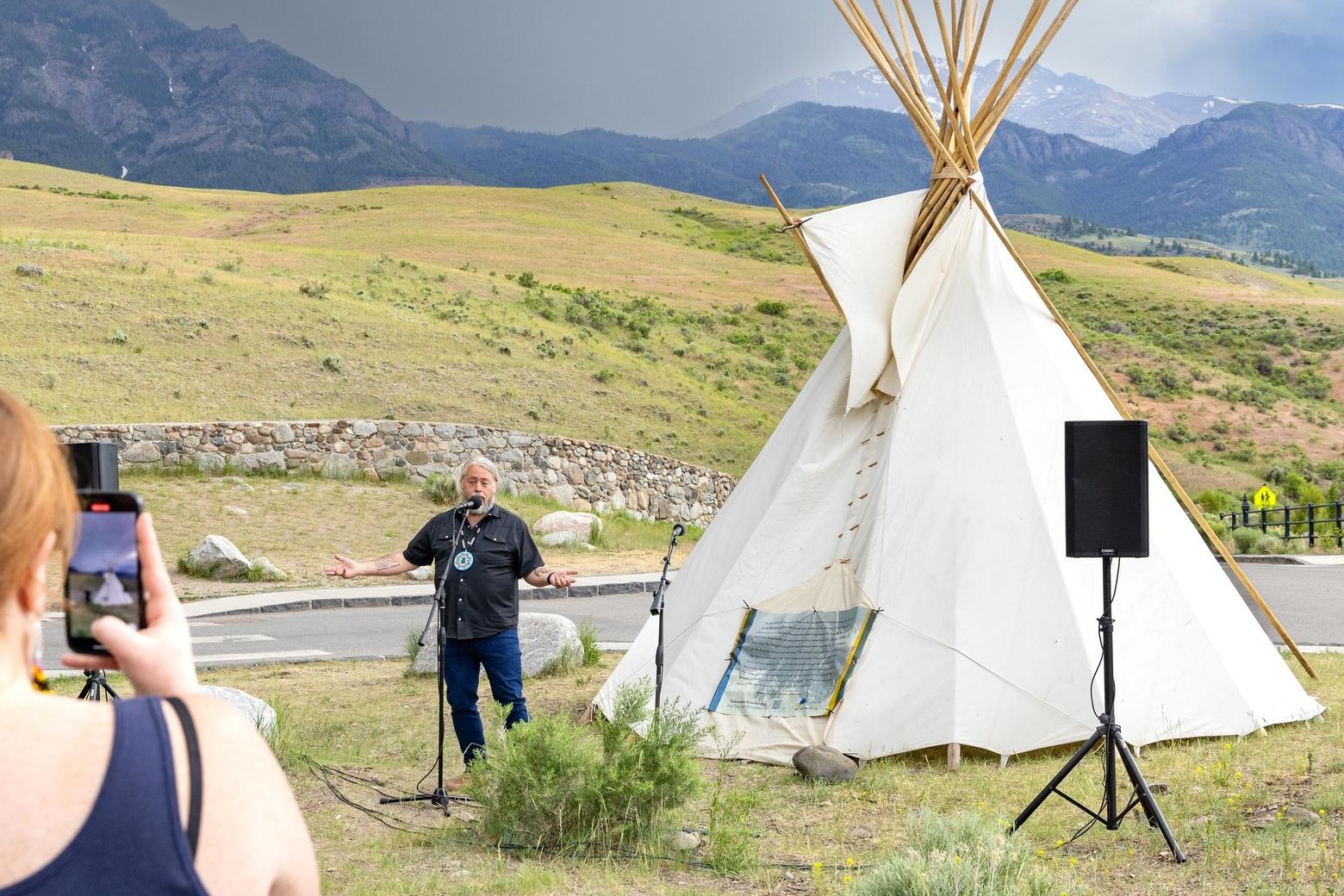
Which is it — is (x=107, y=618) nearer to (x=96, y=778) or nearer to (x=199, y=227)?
(x=96, y=778)

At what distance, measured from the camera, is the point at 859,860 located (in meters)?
5.28

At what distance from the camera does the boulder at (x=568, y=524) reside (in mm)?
20734

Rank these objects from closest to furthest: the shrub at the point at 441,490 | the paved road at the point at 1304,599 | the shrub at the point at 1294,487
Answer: the paved road at the point at 1304,599
the shrub at the point at 441,490
the shrub at the point at 1294,487

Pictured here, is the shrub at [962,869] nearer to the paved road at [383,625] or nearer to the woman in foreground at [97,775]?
the woman in foreground at [97,775]

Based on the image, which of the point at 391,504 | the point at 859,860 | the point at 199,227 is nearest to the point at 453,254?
the point at 199,227

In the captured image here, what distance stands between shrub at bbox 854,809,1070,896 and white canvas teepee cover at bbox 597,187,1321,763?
214cm

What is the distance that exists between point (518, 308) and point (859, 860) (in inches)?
1321

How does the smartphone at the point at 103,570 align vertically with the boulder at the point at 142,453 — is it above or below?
above

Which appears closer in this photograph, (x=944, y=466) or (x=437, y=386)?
(x=944, y=466)

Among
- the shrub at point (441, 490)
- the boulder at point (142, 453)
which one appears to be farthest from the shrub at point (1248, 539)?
the boulder at point (142, 453)

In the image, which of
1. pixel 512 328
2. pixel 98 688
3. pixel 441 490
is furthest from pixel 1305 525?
pixel 98 688

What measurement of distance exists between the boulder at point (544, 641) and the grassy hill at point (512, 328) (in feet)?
45.9

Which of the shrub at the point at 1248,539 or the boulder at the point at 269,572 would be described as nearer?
the boulder at the point at 269,572

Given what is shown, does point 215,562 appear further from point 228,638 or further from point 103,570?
point 103,570
